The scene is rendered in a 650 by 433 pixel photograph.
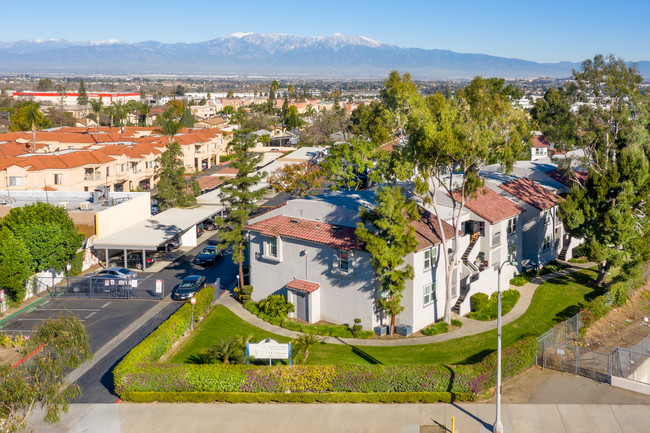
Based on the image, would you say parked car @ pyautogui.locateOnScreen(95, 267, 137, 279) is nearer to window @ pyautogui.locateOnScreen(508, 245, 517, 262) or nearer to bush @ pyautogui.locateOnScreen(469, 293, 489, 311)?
bush @ pyautogui.locateOnScreen(469, 293, 489, 311)

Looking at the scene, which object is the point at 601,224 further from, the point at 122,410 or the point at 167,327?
the point at 122,410

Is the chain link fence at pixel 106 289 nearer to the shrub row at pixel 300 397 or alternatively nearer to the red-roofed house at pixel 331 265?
the red-roofed house at pixel 331 265

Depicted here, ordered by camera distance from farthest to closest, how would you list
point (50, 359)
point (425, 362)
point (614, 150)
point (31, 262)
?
point (614, 150) → point (31, 262) → point (425, 362) → point (50, 359)

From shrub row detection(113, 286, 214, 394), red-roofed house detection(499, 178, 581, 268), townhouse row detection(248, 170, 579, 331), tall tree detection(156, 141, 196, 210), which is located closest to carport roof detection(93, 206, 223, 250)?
tall tree detection(156, 141, 196, 210)

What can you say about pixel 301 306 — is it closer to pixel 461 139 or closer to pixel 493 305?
pixel 493 305

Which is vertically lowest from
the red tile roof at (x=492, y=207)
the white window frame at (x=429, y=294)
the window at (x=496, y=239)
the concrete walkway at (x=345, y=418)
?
the concrete walkway at (x=345, y=418)

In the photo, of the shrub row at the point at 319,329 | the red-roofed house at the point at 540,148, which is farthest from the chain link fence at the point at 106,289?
the red-roofed house at the point at 540,148

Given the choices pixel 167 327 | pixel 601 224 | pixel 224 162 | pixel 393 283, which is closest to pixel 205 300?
pixel 167 327
